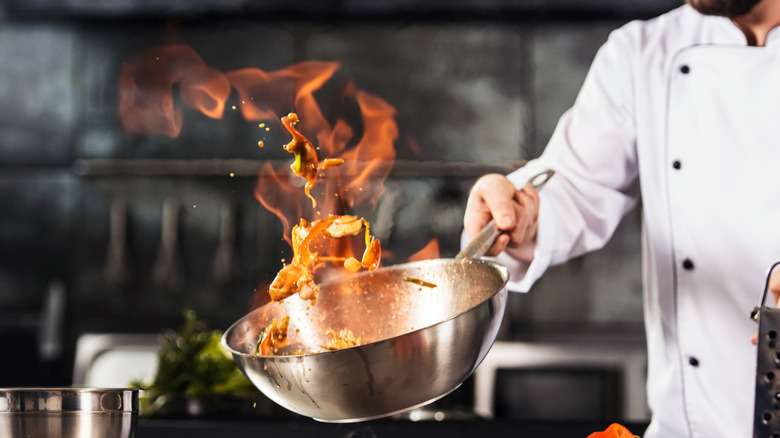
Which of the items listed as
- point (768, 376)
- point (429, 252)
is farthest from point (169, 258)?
point (768, 376)

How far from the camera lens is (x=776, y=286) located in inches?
31.9

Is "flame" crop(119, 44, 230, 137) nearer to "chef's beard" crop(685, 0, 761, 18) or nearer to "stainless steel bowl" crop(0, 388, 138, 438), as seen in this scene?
"chef's beard" crop(685, 0, 761, 18)

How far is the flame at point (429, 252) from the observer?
262 cm

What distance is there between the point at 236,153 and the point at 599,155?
1.91 m

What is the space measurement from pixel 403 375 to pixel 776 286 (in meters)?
0.43

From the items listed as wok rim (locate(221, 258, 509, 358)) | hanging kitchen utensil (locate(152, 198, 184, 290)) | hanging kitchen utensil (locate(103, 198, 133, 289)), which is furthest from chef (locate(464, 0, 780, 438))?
hanging kitchen utensil (locate(103, 198, 133, 289))

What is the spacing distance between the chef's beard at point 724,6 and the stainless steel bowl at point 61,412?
38.7 inches

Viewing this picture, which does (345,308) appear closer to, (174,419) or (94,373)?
(174,419)

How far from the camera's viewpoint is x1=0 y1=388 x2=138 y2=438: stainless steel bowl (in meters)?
0.66

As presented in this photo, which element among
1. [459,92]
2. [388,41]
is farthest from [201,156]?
[459,92]

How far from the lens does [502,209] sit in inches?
39.1

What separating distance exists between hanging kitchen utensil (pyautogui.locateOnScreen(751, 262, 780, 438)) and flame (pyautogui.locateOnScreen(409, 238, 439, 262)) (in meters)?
1.83

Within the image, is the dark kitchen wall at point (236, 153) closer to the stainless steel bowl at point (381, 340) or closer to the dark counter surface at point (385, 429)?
the dark counter surface at point (385, 429)

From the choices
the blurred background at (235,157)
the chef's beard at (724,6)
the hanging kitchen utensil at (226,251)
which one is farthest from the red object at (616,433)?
the hanging kitchen utensil at (226,251)
